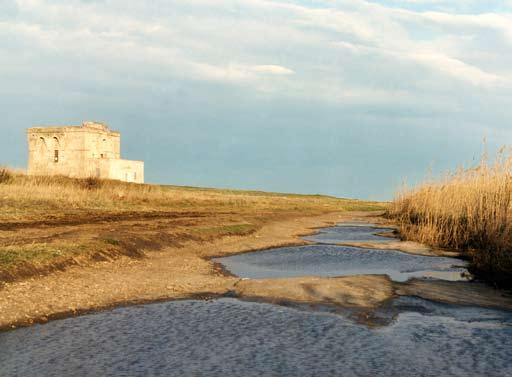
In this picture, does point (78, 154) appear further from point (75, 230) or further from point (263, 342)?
point (263, 342)

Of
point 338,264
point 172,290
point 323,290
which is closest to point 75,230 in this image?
point 172,290

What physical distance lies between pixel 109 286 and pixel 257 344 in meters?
3.96

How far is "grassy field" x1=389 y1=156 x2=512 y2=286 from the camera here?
10.8m

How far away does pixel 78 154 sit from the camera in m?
56.7

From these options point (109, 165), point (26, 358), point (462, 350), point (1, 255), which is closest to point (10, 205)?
point (1, 255)

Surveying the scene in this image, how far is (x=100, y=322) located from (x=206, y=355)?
202cm

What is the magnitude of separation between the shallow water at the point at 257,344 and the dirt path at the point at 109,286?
53 centimetres

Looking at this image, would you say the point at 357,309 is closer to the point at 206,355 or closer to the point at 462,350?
the point at 462,350

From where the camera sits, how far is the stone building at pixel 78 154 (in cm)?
5641

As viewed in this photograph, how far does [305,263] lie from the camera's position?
13438 mm

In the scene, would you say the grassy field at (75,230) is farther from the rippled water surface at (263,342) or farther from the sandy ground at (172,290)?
the rippled water surface at (263,342)

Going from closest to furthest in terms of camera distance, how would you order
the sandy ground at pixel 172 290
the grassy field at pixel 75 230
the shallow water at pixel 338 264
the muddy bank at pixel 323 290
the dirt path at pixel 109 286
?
the dirt path at pixel 109 286 < the sandy ground at pixel 172 290 < the muddy bank at pixel 323 290 < the grassy field at pixel 75 230 < the shallow water at pixel 338 264

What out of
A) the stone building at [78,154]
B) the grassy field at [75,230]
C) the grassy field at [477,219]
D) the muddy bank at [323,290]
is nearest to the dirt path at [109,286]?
the grassy field at [75,230]

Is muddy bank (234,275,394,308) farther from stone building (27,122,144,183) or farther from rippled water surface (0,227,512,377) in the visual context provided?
stone building (27,122,144,183)
